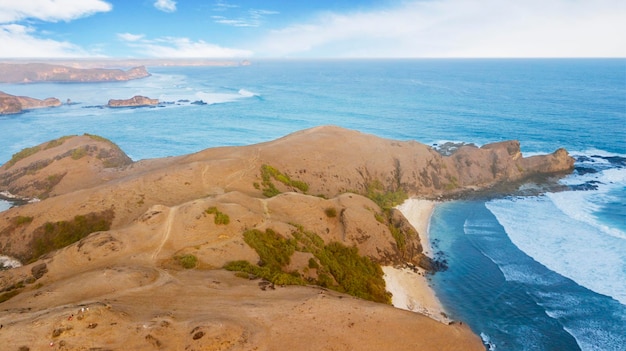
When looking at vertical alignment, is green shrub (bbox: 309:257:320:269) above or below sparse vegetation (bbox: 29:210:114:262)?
below

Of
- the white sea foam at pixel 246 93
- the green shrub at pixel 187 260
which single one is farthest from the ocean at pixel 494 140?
the green shrub at pixel 187 260

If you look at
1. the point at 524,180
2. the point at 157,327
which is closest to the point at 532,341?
the point at 157,327

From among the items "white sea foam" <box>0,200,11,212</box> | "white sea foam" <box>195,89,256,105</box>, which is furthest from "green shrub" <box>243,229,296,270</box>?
"white sea foam" <box>195,89,256,105</box>

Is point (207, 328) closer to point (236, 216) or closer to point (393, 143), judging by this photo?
point (236, 216)

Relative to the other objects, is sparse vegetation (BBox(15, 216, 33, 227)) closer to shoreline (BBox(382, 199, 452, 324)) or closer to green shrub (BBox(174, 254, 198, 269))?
green shrub (BBox(174, 254, 198, 269))

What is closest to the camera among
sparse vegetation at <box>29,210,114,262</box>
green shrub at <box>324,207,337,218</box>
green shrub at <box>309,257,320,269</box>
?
green shrub at <box>309,257,320,269</box>

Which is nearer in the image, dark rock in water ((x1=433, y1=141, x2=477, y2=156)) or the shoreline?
the shoreline

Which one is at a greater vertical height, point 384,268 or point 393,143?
point 393,143
